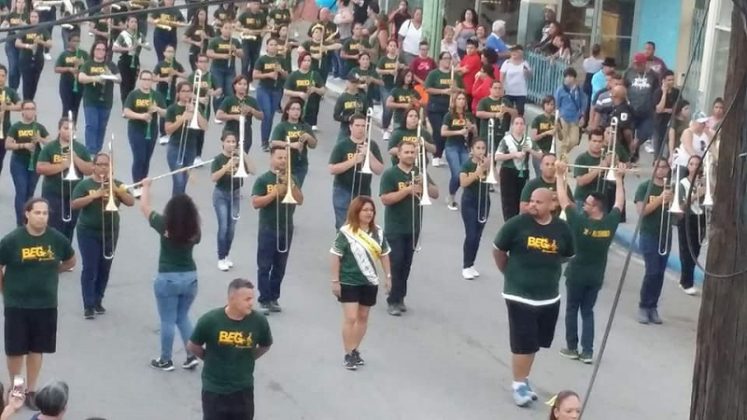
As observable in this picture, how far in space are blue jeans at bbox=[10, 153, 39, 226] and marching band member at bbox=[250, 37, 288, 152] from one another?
198 inches

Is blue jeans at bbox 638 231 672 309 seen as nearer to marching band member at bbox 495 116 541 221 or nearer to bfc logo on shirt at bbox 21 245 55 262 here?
marching band member at bbox 495 116 541 221

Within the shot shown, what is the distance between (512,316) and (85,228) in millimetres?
4022

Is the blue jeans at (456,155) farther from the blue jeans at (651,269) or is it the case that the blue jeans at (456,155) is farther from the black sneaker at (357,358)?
the black sneaker at (357,358)

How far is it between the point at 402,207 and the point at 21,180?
14.5 feet

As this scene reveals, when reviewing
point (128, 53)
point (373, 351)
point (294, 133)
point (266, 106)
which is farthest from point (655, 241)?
point (128, 53)

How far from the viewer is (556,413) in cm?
864

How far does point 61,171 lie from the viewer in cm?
1490

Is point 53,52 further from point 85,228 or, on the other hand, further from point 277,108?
point 85,228

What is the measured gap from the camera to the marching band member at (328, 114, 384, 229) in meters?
15.4

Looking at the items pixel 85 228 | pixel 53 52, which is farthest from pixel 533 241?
pixel 53 52

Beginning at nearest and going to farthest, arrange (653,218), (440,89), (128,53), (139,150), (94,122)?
(653,218)
(139,150)
(94,122)
(440,89)
(128,53)

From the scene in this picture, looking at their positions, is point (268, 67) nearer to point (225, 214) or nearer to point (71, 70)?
point (71, 70)

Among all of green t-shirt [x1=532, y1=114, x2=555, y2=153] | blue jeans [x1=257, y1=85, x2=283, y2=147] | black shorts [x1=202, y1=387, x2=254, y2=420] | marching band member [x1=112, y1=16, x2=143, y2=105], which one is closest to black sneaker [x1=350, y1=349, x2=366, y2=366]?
black shorts [x1=202, y1=387, x2=254, y2=420]

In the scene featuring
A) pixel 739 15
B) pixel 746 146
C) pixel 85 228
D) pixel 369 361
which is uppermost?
pixel 739 15
